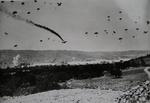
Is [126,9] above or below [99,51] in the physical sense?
above

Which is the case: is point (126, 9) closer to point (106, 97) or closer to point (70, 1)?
point (70, 1)

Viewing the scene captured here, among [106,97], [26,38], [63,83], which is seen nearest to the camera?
[106,97]

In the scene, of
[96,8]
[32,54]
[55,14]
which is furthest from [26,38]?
[96,8]

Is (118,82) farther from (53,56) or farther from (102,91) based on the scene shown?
(53,56)

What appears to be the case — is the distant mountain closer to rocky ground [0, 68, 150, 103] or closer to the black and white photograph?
the black and white photograph

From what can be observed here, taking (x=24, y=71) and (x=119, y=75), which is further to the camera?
(x=24, y=71)

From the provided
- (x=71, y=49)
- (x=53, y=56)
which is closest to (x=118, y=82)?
(x=71, y=49)

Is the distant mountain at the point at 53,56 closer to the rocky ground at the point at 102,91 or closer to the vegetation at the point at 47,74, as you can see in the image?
the vegetation at the point at 47,74

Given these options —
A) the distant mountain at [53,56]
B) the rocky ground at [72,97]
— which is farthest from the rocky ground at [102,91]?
the distant mountain at [53,56]
